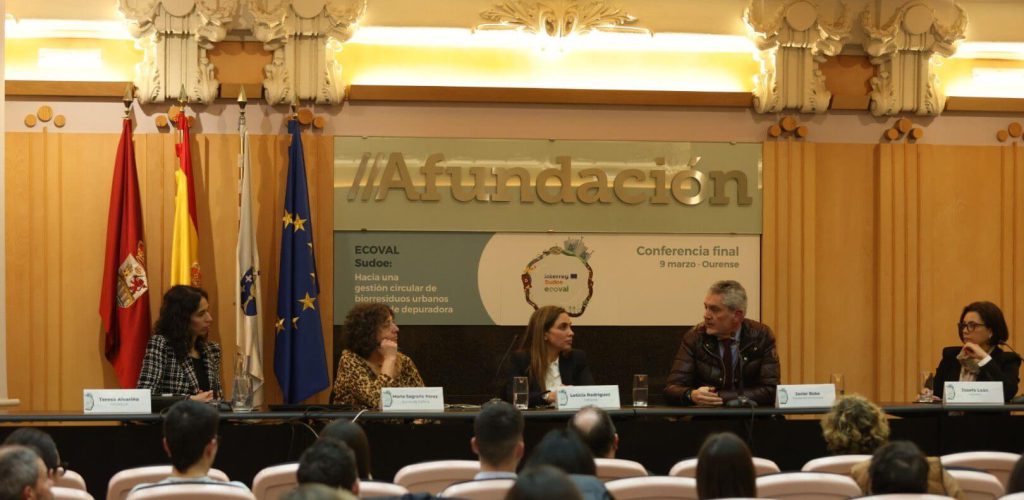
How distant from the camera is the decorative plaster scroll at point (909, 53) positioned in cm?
870

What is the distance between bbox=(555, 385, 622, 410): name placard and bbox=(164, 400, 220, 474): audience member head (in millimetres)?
2222

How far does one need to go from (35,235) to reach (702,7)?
4697mm

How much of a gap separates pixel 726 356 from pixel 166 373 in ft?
10.1

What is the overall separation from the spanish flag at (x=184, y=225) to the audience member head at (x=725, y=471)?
4798mm

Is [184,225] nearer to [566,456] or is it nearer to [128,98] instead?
[128,98]

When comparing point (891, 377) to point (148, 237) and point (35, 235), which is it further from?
point (35, 235)

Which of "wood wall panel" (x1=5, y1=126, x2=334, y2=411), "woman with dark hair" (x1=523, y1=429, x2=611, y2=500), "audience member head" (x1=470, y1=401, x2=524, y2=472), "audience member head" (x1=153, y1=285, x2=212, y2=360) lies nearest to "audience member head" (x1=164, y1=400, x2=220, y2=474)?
"audience member head" (x1=470, y1=401, x2=524, y2=472)

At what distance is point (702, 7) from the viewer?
28.5 ft

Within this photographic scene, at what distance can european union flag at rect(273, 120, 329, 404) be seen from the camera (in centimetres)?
798

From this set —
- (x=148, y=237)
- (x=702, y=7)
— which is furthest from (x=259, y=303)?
(x=702, y=7)

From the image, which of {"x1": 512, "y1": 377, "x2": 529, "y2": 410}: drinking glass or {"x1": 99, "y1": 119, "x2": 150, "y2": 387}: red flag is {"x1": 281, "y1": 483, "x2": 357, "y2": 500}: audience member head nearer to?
{"x1": 512, "y1": 377, "x2": 529, "y2": 410}: drinking glass

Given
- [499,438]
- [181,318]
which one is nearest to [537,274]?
[181,318]

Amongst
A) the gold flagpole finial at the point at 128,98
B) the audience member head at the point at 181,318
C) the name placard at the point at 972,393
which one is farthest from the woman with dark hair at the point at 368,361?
the name placard at the point at 972,393

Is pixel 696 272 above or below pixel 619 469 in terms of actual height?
above
